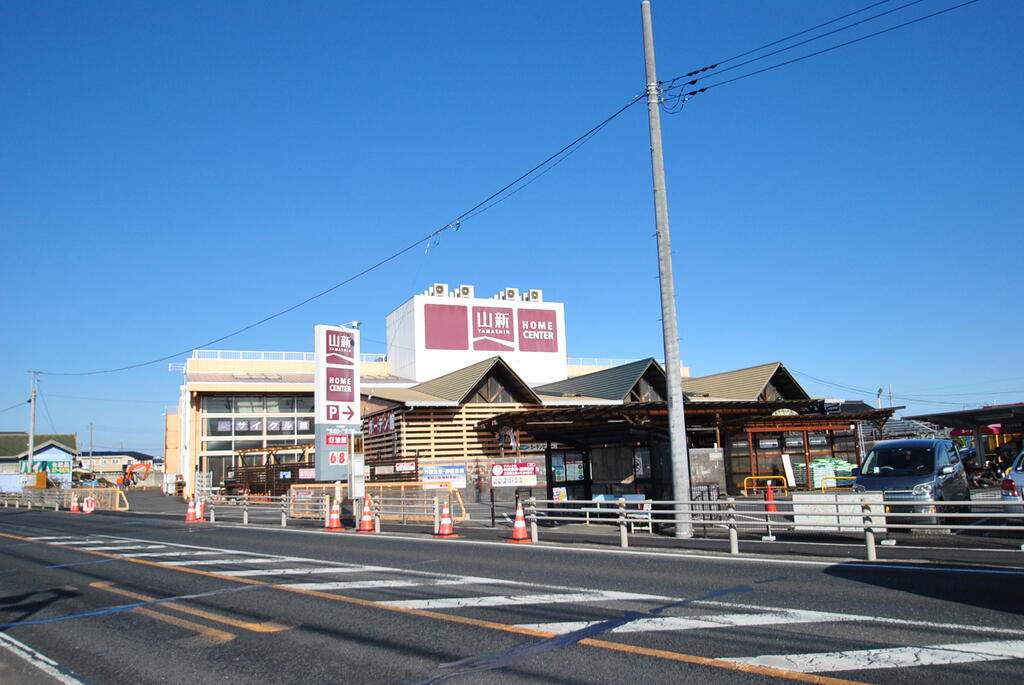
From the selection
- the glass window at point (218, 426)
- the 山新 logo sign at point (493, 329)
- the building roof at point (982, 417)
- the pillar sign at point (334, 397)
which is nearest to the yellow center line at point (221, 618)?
the pillar sign at point (334, 397)

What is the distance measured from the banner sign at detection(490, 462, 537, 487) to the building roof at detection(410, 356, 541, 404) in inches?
630

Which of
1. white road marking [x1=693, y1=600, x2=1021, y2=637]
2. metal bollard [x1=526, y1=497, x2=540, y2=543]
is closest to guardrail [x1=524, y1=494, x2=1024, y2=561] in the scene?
metal bollard [x1=526, y1=497, x2=540, y2=543]

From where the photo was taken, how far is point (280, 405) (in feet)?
205

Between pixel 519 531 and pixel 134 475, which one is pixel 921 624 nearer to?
pixel 519 531

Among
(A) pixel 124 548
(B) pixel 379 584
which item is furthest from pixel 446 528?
(B) pixel 379 584

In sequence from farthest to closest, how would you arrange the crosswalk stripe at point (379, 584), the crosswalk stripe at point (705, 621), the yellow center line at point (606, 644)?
the crosswalk stripe at point (379, 584) < the crosswalk stripe at point (705, 621) < the yellow center line at point (606, 644)

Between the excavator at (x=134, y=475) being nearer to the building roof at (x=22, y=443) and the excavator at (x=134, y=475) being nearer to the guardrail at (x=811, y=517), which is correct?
the building roof at (x=22, y=443)

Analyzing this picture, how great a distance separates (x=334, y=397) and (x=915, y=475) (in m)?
19.8

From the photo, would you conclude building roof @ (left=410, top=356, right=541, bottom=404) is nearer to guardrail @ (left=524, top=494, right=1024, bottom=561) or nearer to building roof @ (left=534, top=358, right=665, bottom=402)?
building roof @ (left=534, top=358, right=665, bottom=402)

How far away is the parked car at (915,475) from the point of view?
16.3 m

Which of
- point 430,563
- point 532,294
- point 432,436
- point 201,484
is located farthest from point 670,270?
point 532,294

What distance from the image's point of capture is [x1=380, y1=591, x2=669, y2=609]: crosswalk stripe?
9195 mm

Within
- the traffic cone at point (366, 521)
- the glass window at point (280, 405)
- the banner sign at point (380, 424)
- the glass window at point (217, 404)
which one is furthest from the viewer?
the glass window at point (280, 405)

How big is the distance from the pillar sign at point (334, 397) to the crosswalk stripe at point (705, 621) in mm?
21382
